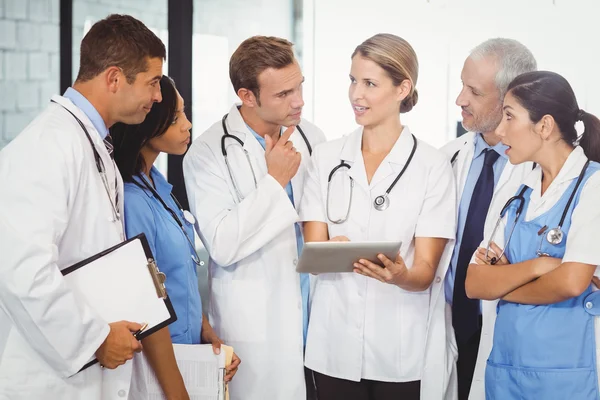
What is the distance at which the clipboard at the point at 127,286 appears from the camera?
1.72m

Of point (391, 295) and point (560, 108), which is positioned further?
point (391, 295)

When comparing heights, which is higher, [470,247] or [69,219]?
[69,219]

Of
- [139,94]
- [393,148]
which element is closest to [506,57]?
[393,148]

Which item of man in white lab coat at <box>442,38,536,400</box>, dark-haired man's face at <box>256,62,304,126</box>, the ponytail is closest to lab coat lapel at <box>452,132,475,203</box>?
man in white lab coat at <box>442,38,536,400</box>

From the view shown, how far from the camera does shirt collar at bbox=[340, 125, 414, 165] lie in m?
2.26

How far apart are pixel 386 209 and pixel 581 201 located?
0.57 m

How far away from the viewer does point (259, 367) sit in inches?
94.3

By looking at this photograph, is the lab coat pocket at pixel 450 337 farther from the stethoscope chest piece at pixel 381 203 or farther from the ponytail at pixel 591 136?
the ponytail at pixel 591 136

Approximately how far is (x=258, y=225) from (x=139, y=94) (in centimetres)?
61

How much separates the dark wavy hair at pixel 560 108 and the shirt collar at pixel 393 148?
39cm

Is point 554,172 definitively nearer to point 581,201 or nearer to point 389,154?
point 581,201

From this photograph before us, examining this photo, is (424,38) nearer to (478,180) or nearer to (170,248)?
(478,180)

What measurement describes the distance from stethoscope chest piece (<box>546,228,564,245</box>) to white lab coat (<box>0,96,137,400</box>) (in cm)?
113

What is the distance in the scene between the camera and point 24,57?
403cm
